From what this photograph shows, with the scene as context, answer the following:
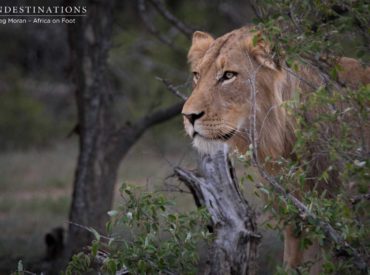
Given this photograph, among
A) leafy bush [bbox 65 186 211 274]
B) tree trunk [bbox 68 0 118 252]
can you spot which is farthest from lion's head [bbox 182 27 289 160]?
tree trunk [bbox 68 0 118 252]

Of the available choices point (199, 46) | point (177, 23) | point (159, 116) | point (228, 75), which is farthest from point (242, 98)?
point (159, 116)

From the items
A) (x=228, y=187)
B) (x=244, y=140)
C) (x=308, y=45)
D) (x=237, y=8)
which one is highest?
(x=237, y=8)

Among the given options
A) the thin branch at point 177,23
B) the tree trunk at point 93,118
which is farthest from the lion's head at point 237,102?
the tree trunk at point 93,118

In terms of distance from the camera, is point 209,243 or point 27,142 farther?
point 27,142

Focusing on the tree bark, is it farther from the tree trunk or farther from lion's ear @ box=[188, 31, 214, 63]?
lion's ear @ box=[188, 31, 214, 63]

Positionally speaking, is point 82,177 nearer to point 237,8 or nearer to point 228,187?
point 228,187

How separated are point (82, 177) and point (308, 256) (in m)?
2.58

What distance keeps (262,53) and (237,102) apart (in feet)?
1.13

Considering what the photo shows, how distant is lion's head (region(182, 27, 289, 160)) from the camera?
16.1 ft

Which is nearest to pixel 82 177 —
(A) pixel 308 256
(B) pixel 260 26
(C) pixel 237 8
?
(A) pixel 308 256

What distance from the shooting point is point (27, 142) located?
54.3 ft

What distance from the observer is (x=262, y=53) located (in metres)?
4.94

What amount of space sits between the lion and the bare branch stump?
1.28 feet

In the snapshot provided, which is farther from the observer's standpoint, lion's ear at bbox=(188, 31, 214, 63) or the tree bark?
the tree bark
